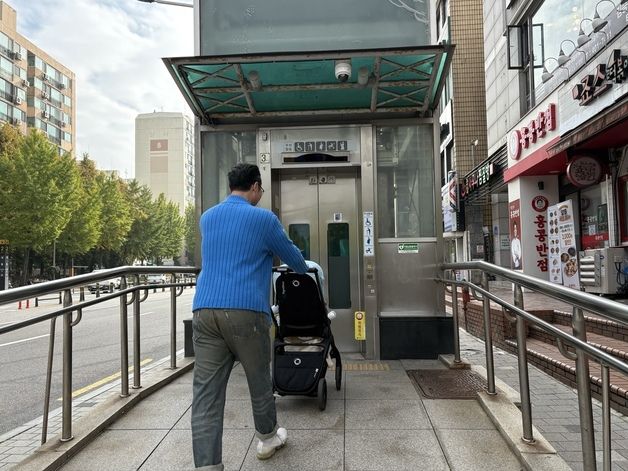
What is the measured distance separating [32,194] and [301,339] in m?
31.4

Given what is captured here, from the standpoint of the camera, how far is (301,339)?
14.2 feet

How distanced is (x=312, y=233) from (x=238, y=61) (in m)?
2.52

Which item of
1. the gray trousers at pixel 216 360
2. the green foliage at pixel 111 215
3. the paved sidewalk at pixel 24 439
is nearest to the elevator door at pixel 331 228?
the gray trousers at pixel 216 360

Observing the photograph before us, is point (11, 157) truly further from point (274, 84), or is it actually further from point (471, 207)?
point (274, 84)

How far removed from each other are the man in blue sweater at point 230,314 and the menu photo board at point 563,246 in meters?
9.33

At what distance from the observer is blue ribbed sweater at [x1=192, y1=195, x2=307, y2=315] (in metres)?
2.87

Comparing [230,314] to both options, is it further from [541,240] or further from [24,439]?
[541,240]

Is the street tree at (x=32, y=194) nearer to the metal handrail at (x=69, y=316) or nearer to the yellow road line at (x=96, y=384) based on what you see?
the yellow road line at (x=96, y=384)

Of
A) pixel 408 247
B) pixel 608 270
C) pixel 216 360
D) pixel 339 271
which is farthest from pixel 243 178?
pixel 608 270

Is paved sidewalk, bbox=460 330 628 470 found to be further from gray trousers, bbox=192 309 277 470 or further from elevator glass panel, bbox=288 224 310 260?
elevator glass panel, bbox=288 224 310 260

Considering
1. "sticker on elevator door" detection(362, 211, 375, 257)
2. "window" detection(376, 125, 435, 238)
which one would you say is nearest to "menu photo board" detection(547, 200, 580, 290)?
"window" detection(376, 125, 435, 238)

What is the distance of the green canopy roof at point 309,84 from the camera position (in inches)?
188

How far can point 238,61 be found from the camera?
15.7 ft

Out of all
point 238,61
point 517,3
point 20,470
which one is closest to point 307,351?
point 20,470
